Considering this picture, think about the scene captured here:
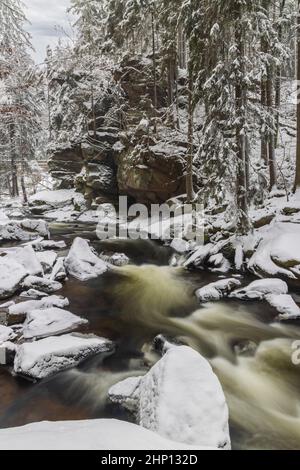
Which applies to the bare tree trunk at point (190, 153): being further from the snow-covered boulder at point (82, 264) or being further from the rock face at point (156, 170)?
the snow-covered boulder at point (82, 264)

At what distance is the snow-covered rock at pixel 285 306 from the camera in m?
8.75

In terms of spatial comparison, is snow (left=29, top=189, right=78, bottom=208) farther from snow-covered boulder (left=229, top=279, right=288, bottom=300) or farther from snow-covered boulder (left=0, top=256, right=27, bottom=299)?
snow-covered boulder (left=229, top=279, right=288, bottom=300)

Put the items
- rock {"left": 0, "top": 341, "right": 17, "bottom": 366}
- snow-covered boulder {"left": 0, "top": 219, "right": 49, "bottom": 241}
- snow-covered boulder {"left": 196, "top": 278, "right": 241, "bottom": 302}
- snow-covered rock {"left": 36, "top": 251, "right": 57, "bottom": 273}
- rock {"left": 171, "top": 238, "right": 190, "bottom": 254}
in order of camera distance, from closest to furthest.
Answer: rock {"left": 0, "top": 341, "right": 17, "bottom": 366}, snow-covered boulder {"left": 196, "top": 278, "right": 241, "bottom": 302}, snow-covered rock {"left": 36, "top": 251, "right": 57, "bottom": 273}, rock {"left": 171, "top": 238, "right": 190, "bottom": 254}, snow-covered boulder {"left": 0, "top": 219, "right": 49, "bottom": 241}

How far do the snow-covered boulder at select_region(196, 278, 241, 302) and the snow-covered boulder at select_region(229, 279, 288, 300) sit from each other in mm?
274

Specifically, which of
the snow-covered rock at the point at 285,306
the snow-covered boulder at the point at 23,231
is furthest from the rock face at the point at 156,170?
the snow-covered rock at the point at 285,306

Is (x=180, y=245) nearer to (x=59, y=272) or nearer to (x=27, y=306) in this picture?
(x=59, y=272)

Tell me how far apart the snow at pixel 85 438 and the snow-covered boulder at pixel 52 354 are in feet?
6.54

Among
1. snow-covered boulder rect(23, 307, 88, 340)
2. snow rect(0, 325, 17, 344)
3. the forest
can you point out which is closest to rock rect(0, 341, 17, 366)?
the forest

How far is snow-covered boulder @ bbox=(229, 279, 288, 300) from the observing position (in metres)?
9.79

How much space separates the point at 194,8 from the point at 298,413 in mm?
15388

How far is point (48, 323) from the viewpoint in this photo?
7965 mm

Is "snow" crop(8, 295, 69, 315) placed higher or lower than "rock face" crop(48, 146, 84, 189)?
lower

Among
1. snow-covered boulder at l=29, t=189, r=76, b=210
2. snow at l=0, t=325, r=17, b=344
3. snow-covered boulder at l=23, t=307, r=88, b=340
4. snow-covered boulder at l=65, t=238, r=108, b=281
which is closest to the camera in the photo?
snow at l=0, t=325, r=17, b=344

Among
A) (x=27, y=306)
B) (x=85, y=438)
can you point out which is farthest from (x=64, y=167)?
(x=85, y=438)
